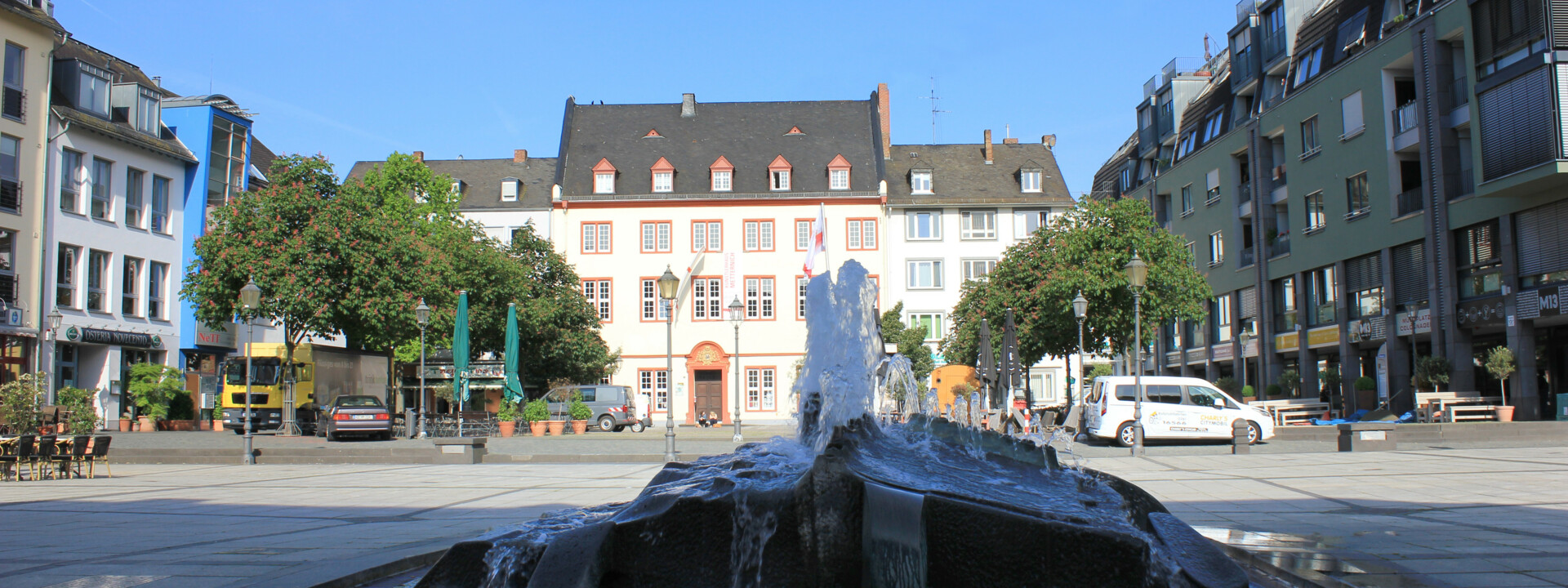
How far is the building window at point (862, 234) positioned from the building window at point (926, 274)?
287cm

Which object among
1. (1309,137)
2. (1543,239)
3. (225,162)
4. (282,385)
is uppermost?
(225,162)

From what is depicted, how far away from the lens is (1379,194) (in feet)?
107

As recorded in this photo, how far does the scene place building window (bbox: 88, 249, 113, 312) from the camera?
3397cm

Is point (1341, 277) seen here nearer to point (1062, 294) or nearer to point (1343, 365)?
point (1343, 365)

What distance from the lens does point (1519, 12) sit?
25812mm

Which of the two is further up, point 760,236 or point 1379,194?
point 760,236

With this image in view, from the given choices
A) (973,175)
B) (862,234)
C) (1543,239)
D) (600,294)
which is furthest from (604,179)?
(1543,239)

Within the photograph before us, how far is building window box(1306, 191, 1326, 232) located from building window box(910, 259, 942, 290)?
2000cm

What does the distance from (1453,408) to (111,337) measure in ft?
126

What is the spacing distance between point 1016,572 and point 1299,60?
130 ft

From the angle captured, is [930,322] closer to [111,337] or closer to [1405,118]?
[1405,118]

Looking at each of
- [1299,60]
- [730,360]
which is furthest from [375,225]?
[1299,60]

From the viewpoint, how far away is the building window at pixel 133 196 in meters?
36.2

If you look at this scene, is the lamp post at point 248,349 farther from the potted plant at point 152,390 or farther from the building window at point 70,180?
the building window at point 70,180
